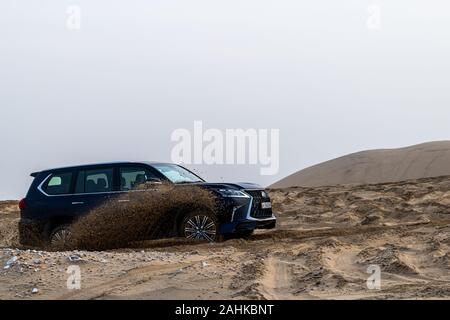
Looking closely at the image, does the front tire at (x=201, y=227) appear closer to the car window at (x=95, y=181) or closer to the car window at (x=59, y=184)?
the car window at (x=95, y=181)

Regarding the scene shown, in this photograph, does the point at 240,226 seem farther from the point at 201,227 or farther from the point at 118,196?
the point at 118,196

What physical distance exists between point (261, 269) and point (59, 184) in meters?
6.16

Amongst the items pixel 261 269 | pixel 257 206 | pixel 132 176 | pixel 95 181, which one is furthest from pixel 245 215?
pixel 261 269

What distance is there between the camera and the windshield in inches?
513

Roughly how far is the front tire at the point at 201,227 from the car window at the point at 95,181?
1.68 m

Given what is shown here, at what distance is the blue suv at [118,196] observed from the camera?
40.4 ft

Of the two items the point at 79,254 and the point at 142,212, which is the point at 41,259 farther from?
the point at 142,212

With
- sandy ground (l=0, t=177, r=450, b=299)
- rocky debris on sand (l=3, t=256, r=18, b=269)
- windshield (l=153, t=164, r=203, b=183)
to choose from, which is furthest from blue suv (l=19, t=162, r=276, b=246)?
rocky debris on sand (l=3, t=256, r=18, b=269)

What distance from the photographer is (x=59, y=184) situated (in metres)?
13.5

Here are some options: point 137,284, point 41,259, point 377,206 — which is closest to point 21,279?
point 41,259

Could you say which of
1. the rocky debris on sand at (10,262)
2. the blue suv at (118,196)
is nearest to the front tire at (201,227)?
the blue suv at (118,196)
